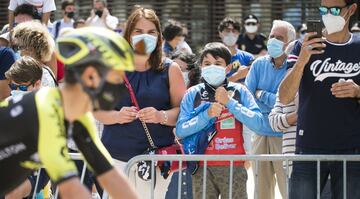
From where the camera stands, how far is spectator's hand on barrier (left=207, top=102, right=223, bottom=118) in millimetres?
6520

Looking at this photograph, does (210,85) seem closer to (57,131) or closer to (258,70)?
(258,70)

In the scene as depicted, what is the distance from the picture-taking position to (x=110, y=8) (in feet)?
54.4

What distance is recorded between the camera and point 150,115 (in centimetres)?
625

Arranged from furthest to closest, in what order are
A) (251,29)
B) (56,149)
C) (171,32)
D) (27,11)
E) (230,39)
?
1. (251,29)
2. (171,32)
3. (230,39)
4. (27,11)
5. (56,149)

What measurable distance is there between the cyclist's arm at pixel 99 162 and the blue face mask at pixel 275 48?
3379 mm

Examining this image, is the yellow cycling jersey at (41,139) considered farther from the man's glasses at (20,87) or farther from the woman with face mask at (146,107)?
the man's glasses at (20,87)

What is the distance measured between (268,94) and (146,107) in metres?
1.48

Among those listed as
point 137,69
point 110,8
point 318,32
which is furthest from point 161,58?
point 110,8

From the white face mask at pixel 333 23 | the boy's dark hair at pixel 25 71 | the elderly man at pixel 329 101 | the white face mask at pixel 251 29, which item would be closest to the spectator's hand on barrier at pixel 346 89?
the elderly man at pixel 329 101

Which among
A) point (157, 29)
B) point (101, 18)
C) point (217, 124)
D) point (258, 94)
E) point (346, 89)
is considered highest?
point (157, 29)

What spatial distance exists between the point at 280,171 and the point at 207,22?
9.83 meters

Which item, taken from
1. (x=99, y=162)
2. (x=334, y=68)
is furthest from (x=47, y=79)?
(x=99, y=162)

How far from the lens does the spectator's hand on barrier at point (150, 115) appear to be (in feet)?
20.5

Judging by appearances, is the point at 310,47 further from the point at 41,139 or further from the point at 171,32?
the point at 171,32
